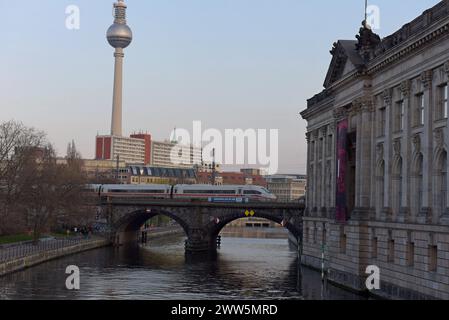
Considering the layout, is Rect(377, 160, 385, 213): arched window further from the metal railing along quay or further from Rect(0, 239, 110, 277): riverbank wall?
the metal railing along quay

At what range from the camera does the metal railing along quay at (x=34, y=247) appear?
80750 mm

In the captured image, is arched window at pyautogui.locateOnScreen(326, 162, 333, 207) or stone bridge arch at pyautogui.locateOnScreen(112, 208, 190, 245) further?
stone bridge arch at pyautogui.locateOnScreen(112, 208, 190, 245)

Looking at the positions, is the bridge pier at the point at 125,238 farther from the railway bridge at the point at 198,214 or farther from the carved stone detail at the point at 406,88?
the carved stone detail at the point at 406,88

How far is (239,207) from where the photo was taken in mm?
115062

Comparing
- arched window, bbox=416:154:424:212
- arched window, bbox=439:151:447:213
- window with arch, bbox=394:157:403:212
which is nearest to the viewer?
arched window, bbox=439:151:447:213

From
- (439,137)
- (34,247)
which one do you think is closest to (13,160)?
(34,247)

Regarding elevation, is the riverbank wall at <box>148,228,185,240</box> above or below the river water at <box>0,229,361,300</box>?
above

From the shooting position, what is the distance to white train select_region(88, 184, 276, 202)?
415ft

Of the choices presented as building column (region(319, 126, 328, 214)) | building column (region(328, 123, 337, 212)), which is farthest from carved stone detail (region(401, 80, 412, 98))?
building column (region(319, 126, 328, 214))

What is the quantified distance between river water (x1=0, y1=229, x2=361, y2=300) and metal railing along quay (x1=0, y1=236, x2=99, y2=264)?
203 cm

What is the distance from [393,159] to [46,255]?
1790 inches

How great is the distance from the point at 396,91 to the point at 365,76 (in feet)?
19.0

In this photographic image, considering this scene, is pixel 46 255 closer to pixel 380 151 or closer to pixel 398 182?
pixel 380 151
